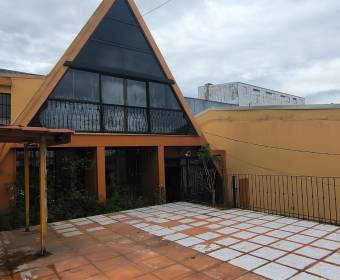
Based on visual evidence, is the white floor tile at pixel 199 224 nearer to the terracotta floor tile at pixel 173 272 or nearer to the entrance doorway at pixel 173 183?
the terracotta floor tile at pixel 173 272

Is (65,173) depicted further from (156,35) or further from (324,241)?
→ (324,241)

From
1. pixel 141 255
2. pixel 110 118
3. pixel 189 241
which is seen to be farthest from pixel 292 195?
pixel 141 255

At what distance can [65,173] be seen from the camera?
9.41m

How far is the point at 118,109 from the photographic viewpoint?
413 inches

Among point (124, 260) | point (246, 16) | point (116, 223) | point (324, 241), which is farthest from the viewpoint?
point (116, 223)

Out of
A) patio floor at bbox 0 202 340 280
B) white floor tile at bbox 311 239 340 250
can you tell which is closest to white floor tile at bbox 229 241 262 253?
patio floor at bbox 0 202 340 280

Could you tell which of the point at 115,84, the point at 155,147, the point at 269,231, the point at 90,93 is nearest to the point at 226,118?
the point at 155,147

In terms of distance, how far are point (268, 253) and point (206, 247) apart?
113 centimetres

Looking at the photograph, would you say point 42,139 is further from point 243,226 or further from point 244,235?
point 243,226

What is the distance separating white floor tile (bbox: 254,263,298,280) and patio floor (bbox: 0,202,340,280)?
0.6 inches

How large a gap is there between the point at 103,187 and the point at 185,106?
4951 millimetres

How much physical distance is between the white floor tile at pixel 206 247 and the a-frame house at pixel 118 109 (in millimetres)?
4716

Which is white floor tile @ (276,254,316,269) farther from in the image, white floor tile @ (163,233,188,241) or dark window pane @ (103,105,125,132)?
dark window pane @ (103,105,125,132)

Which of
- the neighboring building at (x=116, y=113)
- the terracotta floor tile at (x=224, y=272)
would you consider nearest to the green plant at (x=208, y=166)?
the neighboring building at (x=116, y=113)
